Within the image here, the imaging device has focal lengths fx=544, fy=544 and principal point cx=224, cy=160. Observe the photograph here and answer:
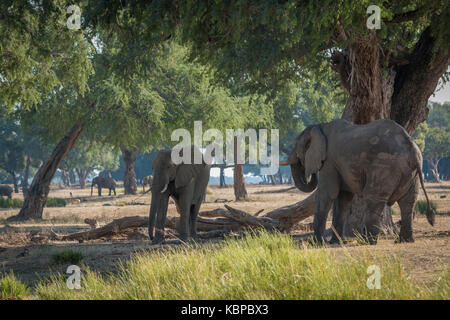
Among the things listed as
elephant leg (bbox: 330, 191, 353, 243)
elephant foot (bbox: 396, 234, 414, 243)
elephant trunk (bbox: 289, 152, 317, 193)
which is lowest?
elephant foot (bbox: 396, 234, 414, 243)

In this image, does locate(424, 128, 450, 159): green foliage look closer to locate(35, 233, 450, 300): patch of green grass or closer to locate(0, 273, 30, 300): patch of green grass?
locate(35, 233, 450, 300): patch of green grass

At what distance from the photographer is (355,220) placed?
13180 millimetres

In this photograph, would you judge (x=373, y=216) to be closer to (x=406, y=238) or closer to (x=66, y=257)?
(x=406, y=238)

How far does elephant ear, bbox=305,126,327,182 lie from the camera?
10.7 metres

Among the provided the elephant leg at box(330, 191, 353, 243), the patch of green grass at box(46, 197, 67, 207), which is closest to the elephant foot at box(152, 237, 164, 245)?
the elephant leg at box(330, 191, 353, 243)

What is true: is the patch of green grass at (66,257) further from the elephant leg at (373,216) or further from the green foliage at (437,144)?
the green foliage at (437,144)

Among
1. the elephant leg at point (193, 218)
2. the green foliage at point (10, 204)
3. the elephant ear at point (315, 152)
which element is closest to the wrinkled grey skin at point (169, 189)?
the elephant leg at point (193, 218)

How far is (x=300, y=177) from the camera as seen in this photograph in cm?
1205

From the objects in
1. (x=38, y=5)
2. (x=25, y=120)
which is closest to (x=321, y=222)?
(x=38, y=5)

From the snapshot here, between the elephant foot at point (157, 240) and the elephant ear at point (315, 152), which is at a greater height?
the elephant ear at point (315, 152)

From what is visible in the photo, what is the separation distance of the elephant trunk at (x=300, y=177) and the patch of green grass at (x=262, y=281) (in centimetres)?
441

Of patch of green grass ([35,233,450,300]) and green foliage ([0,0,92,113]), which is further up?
green foliage ([0,0,92,113])

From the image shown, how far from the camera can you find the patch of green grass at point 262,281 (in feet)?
18.9

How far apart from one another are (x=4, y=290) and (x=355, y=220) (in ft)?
27.6
